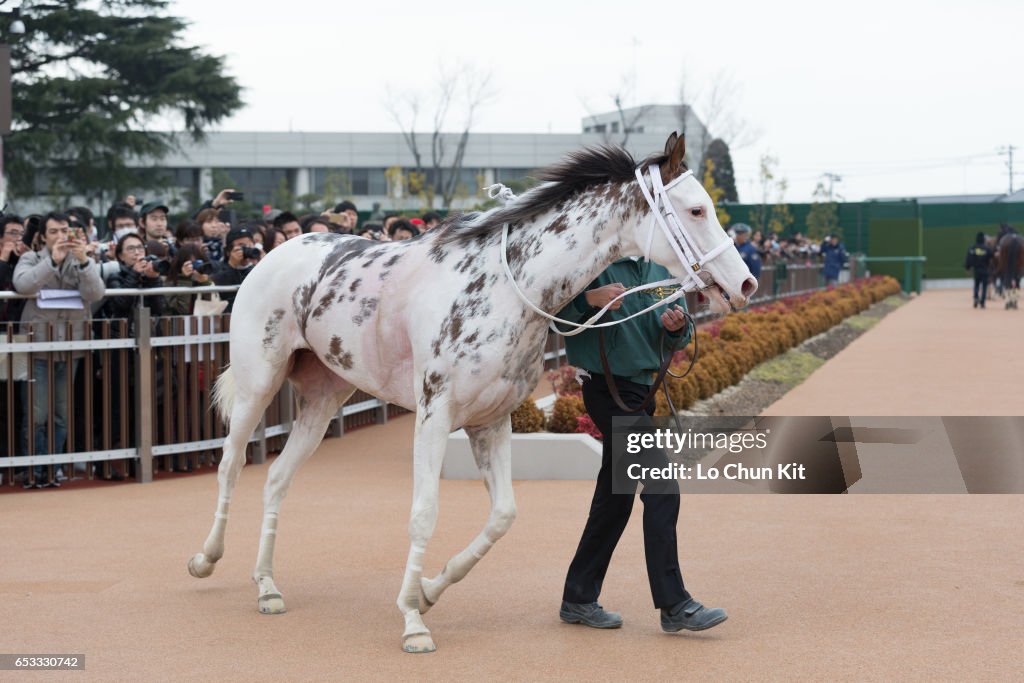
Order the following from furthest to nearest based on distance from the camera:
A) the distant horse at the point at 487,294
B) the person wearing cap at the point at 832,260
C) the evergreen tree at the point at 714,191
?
the evergreen tree at the point at 714,191 → the person wearing cap at the point at 832,260 → the distant horse at the point at 487,294

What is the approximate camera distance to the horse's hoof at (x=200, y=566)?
6562mm

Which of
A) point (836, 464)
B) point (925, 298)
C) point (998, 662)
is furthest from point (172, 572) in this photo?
point (925, 298)

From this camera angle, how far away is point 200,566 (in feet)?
21.5

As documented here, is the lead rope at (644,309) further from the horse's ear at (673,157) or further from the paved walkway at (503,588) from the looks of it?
the paved walkway at (503,588)

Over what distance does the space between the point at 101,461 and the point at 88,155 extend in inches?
1394

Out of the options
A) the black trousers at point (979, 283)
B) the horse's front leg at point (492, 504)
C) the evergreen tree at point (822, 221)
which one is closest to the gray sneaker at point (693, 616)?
the horse's front leg at point (492, 504)

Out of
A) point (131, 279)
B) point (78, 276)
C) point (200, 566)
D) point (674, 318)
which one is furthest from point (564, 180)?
point (131, 279)

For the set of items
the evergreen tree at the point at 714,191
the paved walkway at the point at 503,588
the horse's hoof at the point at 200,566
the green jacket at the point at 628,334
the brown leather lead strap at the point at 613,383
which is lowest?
the paved walkway at the point at 503,588

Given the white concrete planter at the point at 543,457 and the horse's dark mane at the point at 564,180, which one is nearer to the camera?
the horse's dark mane at the point at 564,180

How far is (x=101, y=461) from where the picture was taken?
9.94m

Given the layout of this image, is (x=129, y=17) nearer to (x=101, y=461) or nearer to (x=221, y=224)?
(x=221, y=224)

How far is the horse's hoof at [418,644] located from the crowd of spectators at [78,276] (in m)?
4.69

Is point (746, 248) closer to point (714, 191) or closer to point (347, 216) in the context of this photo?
point (347, 216)

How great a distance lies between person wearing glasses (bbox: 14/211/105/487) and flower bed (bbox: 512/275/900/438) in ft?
11.1
